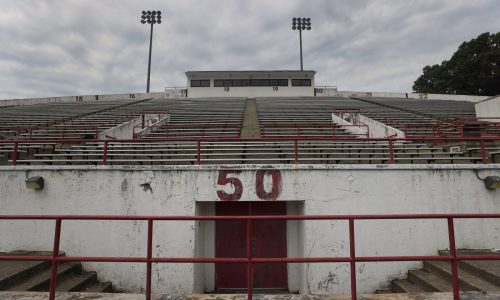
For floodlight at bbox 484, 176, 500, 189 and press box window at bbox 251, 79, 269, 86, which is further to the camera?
press box window at bbox 251, 79, 269, 86

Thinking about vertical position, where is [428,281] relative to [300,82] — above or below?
below

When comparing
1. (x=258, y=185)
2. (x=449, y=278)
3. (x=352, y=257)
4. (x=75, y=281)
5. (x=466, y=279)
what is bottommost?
(x=75, y=281)

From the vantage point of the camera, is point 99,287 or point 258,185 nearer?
point 99,287

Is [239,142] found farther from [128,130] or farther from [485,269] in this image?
[128,130]

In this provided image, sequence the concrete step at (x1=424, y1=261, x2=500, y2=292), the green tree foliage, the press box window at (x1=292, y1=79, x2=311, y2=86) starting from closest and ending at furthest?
the concrete step at (x1=424, y1=261, x2=500, y2=292) < the press box window at (x1=292, y1=79, x2=311, y2=86) < the green tree foliage

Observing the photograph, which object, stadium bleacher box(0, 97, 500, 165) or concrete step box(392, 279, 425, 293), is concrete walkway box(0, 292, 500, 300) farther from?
stadium bleacher box(0, 97, 500, 165)

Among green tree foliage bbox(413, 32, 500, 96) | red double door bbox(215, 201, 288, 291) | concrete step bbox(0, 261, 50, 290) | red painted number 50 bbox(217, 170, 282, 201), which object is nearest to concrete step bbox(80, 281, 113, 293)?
concrete step bbox(0, 261, 50, 290)

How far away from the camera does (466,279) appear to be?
16.9 ft

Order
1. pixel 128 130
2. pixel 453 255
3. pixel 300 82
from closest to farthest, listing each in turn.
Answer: pixel 453 255, pixel 128 130, pixel 300 82

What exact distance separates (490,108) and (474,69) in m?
42.4

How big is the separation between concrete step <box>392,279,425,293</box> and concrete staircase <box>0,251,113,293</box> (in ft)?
20.9

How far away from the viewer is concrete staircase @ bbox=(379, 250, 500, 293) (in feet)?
16.1

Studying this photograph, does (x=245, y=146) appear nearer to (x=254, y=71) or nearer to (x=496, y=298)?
(x=496, y=298)

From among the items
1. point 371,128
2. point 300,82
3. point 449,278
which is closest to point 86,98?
point 300,82
